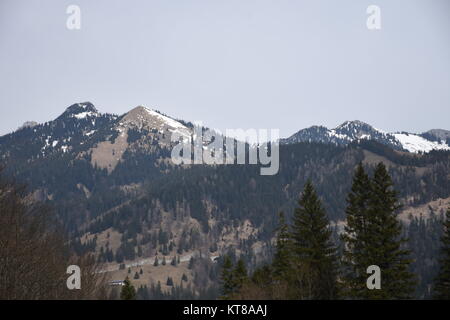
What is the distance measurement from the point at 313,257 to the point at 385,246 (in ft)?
25.9

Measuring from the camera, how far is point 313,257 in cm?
4094

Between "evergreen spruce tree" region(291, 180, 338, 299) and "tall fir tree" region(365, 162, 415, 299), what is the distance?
5.32 m

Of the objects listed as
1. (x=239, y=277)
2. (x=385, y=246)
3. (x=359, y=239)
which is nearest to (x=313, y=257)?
(x=359, y=239)

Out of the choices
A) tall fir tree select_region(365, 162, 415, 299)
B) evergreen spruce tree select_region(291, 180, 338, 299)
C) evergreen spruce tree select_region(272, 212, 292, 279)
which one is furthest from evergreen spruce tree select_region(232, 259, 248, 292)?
tall fir tree select_region(365, 162, 415, 299)

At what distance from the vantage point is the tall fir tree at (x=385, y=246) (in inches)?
1337

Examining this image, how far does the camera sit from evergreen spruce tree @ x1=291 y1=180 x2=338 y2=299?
3975cm

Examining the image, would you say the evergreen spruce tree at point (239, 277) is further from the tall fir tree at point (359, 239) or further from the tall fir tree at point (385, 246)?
the tall fir tree at point (385, 246)

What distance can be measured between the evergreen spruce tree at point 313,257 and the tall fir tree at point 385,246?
5.32m

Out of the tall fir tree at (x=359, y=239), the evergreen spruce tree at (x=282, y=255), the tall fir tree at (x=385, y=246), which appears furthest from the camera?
the evergreen spruce tree at (x=282, y=255)

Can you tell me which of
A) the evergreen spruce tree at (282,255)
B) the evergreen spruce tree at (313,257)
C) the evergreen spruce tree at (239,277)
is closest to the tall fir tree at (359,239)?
the evergreen spruce tree at (313,257)

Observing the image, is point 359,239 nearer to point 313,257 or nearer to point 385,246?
point 385,246

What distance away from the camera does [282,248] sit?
48.8 meters

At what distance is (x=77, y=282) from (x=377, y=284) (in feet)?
90.5
